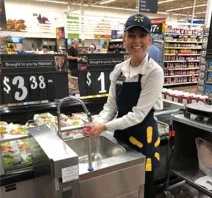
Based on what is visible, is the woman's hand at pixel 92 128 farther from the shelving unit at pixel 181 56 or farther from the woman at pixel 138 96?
the shelving unit at pixel 181 56

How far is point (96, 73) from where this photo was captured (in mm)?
2557

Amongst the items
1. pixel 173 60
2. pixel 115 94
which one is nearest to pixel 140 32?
pixel 115 94

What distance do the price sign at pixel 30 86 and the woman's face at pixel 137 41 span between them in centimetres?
94

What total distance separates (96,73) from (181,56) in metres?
10.0

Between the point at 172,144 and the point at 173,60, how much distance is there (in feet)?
31.6

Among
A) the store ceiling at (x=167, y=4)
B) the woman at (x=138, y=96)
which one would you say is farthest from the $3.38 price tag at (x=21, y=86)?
the store ceiling at (x=167, y=4)

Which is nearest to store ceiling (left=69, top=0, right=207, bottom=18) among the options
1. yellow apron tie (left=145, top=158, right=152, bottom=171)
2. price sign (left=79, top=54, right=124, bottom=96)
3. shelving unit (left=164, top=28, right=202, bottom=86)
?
shelving unit (left=164, top=28, right=202, bottom=86)

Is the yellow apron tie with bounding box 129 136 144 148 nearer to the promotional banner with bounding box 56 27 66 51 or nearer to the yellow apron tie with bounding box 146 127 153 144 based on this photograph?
the yellow apron tie with bounding box 146 127 153 144

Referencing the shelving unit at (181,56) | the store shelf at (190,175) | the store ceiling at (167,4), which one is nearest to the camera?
the store shelf at (190,175)

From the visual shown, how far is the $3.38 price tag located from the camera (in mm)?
2188

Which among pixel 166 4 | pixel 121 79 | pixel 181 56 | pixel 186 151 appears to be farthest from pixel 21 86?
pixel 166 4

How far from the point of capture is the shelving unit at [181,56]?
11219 mm

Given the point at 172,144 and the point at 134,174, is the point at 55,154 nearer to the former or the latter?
the point at 134,174

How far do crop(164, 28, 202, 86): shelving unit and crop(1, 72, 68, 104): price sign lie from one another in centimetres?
902
